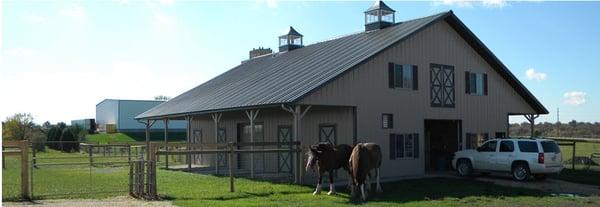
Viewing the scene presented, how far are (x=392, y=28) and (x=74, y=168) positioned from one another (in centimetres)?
1659

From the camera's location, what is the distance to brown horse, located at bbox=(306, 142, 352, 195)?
16.7 metres

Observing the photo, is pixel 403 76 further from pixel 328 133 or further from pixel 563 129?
pixel 563 129

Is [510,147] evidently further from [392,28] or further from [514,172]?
[392,28]

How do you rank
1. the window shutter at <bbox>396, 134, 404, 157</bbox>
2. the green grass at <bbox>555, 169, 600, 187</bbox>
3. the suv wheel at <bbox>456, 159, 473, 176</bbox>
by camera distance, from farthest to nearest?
the suv wheel at <bbox>456, 159, 473, 176</bbox> → the window shutter at <bbox>396, 134, 404, 157</bbox> → the green grass at <bbox>555, 169, 600, 187</bbox>

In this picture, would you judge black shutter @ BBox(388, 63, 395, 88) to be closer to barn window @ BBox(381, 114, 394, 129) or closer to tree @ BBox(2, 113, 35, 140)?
barn window @ BBox(381, 114, 394, 129)

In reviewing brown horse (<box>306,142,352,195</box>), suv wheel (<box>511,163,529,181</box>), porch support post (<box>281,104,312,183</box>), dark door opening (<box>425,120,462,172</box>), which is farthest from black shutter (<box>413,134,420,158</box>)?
brown horse (<box>306,142,352,195</box>)

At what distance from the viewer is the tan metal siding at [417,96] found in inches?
850

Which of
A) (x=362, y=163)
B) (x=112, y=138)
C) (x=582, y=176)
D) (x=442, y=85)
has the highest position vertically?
(x=442, y=85)

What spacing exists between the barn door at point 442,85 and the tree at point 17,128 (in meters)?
41.2

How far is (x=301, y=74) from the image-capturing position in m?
23.5

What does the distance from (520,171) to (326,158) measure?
26.8 ft

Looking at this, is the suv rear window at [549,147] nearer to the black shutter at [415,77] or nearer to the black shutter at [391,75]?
the black shutter at [415,77]

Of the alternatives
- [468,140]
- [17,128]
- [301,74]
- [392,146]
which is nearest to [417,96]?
[392,146]

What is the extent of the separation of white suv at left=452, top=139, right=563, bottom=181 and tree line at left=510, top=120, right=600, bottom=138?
155ft
